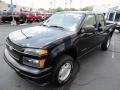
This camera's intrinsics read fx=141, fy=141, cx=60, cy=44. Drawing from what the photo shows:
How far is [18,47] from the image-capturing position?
2939mm

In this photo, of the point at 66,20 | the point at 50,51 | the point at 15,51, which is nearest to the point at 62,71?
the point at 50,51

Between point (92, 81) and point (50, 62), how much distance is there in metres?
1.53

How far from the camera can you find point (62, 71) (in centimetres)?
341

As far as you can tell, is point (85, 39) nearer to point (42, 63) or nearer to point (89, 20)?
point (89, 20)

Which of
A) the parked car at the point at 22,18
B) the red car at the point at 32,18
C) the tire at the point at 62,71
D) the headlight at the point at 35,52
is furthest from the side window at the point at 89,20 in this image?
the red car at the point at 32,18

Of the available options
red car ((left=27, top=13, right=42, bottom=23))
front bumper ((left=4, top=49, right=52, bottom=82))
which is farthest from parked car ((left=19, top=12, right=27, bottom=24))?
front bumper ((left=4, top=49, right=52, bottom=82))

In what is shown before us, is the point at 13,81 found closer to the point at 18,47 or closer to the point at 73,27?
the point at 18,47

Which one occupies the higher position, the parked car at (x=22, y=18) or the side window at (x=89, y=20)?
the side window at (x=89, y=20)

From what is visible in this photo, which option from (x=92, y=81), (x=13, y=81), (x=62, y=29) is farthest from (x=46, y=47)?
(x=92, y=81)

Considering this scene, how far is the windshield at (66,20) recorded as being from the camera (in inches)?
157

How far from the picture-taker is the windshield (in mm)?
3992

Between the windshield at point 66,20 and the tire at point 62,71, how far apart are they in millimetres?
969

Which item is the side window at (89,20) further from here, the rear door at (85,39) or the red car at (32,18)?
the red car at (32,18)

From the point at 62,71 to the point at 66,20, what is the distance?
164 centimetres
